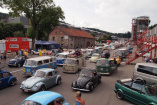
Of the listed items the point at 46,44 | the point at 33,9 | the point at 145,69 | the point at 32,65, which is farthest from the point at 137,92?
the point at 46,44

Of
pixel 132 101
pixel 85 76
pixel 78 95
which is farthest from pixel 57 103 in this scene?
pixel 85 76

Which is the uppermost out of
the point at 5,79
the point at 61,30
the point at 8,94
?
the point at 61,30

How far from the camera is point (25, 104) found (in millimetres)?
5266

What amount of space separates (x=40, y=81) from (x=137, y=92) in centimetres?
617

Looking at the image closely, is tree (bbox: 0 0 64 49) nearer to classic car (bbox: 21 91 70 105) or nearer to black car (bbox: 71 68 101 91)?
black car (bbox: 71 68 101 91)

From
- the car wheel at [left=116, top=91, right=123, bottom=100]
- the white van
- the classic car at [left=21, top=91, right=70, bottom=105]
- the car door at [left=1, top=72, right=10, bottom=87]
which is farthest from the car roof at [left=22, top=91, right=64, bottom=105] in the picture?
the white van

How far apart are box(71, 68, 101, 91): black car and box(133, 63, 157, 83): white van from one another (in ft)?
11.1

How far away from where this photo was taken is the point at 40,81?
945cm

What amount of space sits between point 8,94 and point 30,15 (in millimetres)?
28362

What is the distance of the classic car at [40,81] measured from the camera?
29.5 feet

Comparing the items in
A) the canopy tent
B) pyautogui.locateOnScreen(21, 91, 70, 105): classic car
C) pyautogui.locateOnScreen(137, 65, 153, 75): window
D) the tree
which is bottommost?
pyautogui.locateOnScreen(21, 91, 70, 105): classic car

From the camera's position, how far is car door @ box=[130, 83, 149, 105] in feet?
23.4

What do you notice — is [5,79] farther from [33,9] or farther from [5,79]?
[33,9]

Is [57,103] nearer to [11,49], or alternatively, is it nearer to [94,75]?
[94,75]
